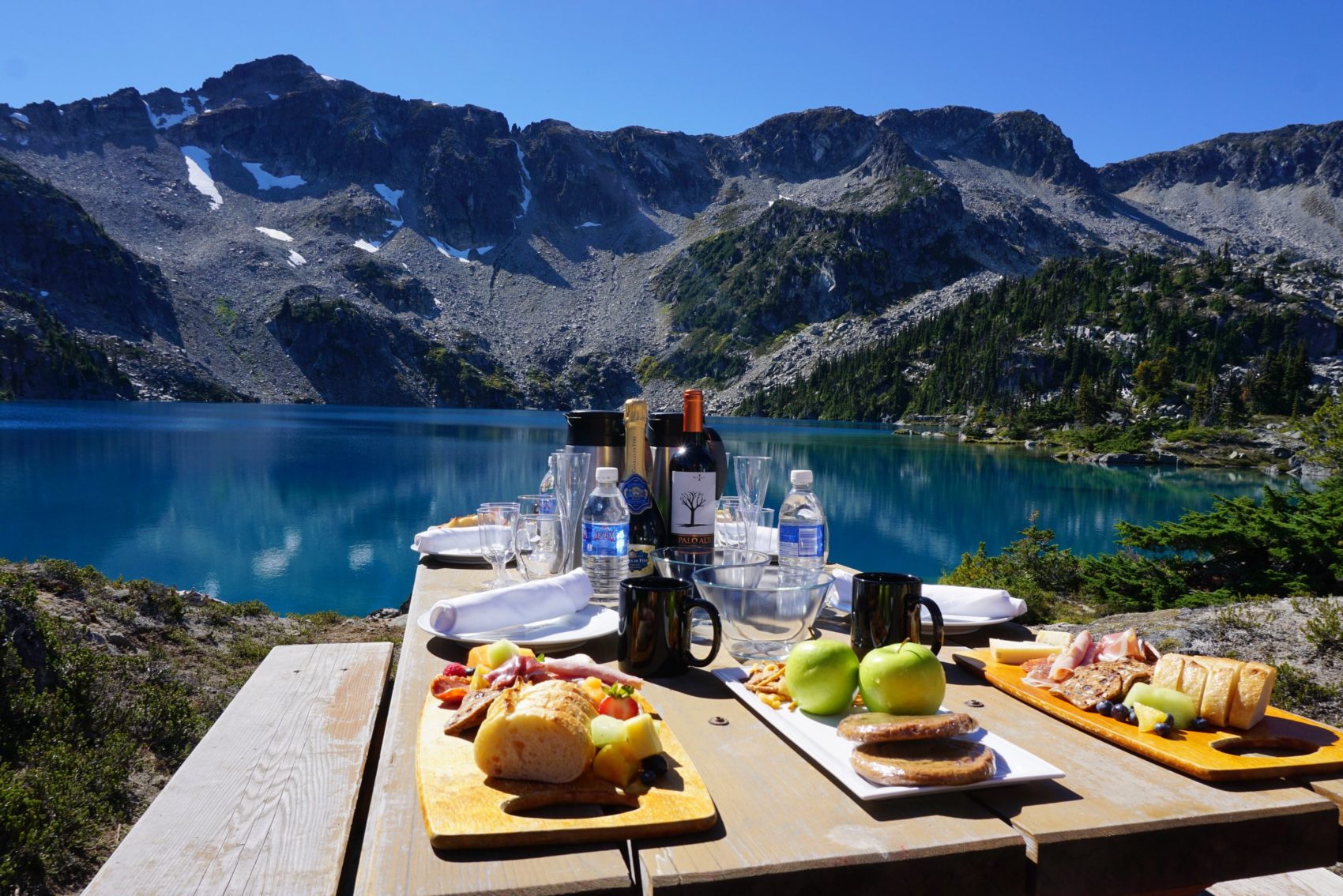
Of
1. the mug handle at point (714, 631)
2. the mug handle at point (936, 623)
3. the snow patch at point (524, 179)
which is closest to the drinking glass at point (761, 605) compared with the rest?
the mug handle at point (714, 631)

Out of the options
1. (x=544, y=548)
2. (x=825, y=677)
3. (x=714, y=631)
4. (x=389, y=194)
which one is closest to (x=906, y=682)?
(x=825, y=677)

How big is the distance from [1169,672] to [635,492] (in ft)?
5.68

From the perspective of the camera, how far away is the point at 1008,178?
190m

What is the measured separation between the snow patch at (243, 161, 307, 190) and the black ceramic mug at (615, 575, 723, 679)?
602 feet

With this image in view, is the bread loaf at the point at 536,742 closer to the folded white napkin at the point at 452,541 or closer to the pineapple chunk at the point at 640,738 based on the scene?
the pineapple chunk at the point at 640,738

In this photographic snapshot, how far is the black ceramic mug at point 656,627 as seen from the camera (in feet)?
6.09

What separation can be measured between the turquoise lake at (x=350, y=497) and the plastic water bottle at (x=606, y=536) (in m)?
14.3

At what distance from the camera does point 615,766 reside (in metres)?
1.26

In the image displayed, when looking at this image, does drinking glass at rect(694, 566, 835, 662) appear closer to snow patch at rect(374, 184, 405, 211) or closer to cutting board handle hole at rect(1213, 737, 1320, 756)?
cutting board handle hole at rect(1213, 737, 1320, 756)

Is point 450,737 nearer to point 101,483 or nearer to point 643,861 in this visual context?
point 643,861

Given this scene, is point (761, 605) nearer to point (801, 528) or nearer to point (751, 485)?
point (801, 528)

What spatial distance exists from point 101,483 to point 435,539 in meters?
31.2

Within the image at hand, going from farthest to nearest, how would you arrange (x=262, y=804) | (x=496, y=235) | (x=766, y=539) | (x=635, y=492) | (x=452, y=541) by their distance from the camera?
(x=496, y=235) → (x=452, y=541) → (x=766, y=539) → (x=635, y=492) → (x=262, y=804)

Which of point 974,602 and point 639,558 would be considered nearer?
point 974,602
